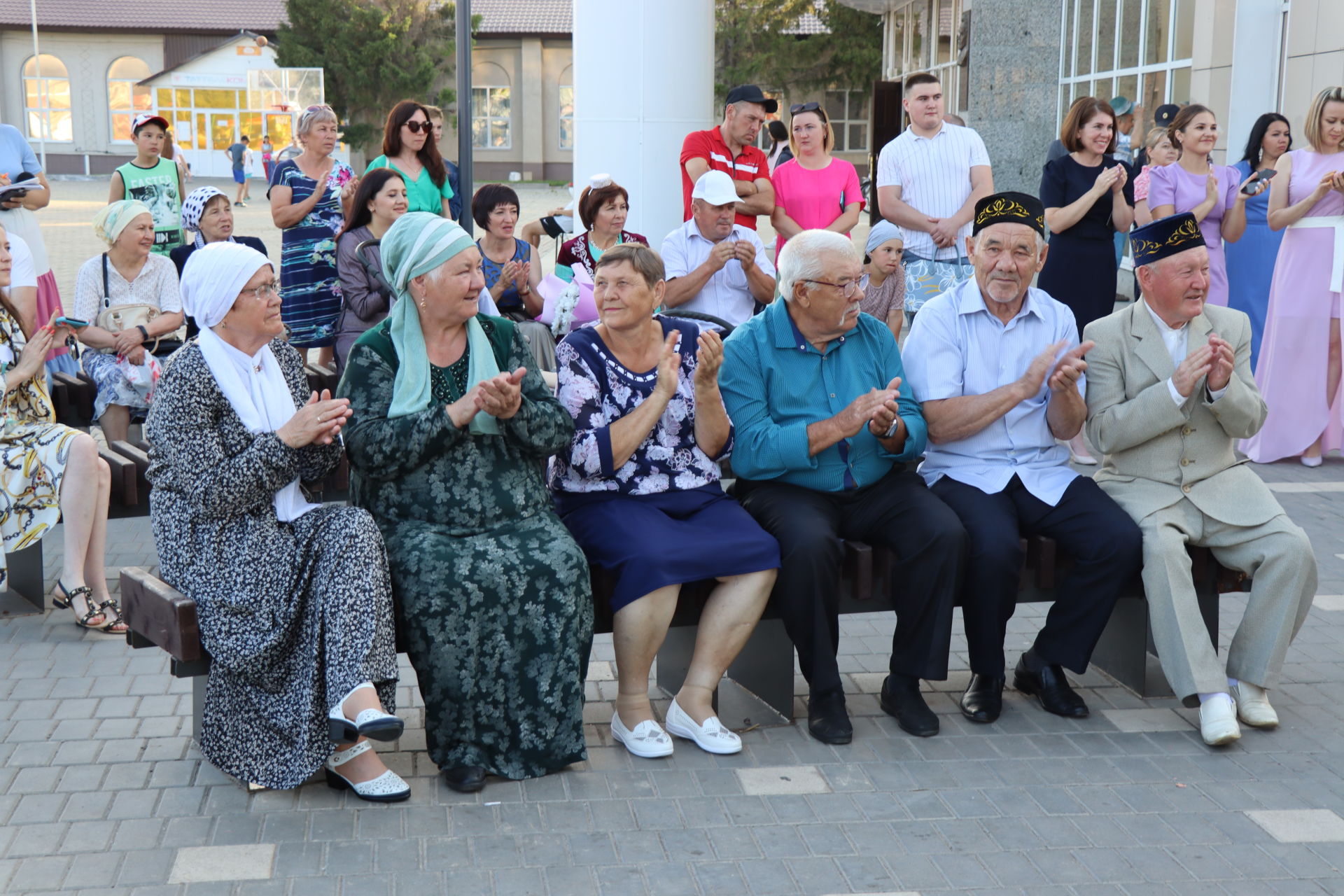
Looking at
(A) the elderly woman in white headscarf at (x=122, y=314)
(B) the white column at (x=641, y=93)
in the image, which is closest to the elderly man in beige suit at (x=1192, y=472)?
(A) the elderly woman in white headscarf at (x=122, y=314)

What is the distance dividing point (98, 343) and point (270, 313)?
3.30m

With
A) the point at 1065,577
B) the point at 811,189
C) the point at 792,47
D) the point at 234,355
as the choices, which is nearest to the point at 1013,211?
the point at 1065,577

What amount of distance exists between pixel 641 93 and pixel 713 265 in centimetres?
367

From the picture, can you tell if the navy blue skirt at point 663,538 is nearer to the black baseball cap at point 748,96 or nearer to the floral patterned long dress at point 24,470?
the floral patterned long dress at point 24,470

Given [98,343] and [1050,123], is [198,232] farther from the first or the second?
[1050,123]

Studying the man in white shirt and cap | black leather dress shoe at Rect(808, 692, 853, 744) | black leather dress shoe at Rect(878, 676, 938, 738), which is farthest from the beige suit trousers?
the man in white shirt and cap

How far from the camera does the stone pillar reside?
55.5ft

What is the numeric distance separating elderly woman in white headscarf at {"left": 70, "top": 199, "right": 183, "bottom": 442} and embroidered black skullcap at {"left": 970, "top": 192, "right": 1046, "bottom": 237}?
13.9ft

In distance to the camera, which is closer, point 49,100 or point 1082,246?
point 1082,246

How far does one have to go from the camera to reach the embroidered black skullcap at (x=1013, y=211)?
4730 mm

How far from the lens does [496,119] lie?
56.7 metres

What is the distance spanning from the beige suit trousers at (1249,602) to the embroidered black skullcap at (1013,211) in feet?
3.43

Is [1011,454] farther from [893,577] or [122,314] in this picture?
[122,314]

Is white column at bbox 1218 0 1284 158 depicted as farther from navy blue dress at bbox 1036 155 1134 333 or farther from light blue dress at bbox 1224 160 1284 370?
navy blue dress at bbox 1036 155 1134 333
